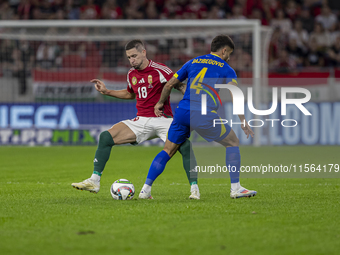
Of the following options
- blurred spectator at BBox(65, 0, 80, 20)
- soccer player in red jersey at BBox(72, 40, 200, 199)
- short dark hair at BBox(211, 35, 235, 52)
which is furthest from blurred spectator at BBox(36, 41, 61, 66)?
short dark hair at BBox(211, 35, 235, 52)

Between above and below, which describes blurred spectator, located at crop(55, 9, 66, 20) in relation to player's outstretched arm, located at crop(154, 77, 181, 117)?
above

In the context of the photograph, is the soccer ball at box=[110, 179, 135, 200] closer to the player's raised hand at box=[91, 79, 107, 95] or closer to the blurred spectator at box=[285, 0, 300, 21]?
the player's raised hand at box=[91, 79, 107, 95]

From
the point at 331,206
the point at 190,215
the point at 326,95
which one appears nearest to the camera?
the point at 190,215

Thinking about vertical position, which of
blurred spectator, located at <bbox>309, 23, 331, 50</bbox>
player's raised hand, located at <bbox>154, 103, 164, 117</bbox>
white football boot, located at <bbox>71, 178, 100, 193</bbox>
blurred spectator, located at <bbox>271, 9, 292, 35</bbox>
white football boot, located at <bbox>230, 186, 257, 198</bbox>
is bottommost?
white football boot, located at <bbox>230, 186, 257, 198</bbox>

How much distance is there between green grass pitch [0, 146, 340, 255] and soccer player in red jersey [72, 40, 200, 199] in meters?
0.34

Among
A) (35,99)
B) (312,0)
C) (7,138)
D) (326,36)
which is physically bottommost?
(7,138)

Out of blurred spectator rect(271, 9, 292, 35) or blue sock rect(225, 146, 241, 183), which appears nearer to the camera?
blue sock rect(225, 146, 241, 183)

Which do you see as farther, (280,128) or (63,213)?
(280,128)

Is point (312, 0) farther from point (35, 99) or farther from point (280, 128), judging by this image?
point (35, 99)

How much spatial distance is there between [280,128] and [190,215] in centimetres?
1053

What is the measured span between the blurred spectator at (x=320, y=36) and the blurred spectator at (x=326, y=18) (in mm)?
770

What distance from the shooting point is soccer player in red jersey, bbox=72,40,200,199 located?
650cm

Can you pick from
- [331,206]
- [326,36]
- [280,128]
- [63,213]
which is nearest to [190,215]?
[63,213]

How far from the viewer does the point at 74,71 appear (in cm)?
1606
